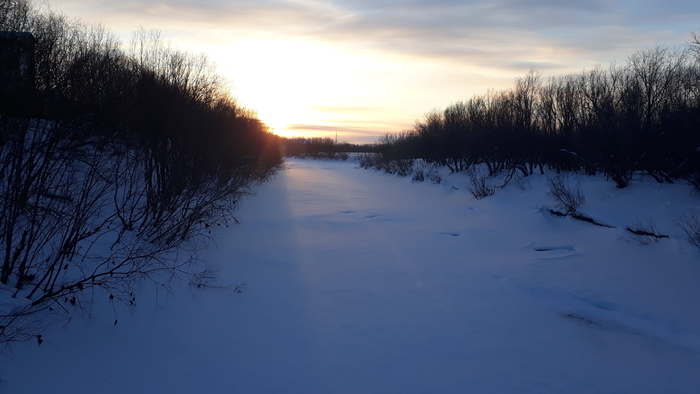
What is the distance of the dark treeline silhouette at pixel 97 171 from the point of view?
4.95 m

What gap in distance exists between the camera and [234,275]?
8.02m

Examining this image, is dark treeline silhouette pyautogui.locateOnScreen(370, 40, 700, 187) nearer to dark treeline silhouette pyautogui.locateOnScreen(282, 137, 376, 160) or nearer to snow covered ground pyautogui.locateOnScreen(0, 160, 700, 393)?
snow covered ground pyautogui.locateOnScreen(0, 160, 700, 393)

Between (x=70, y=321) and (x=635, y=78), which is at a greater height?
(x=635, y=78)

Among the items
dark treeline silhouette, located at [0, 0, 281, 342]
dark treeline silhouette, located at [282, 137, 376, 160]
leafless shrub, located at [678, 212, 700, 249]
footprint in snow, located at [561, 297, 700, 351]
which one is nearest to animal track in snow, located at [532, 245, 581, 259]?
leafless shrub, located at [678, 212, 700, 249]

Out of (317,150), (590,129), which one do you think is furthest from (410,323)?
(317,150)

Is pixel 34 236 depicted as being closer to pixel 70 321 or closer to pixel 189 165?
pixel 70 321

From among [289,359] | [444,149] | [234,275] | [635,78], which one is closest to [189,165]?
[234,275]

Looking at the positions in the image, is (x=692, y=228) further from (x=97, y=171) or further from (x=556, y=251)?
(x=97, y=171)

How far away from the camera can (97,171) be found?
5.25 meters

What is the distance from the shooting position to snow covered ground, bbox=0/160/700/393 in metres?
4.52

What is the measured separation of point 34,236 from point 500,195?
1837 cm

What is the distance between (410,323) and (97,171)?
15.1ft

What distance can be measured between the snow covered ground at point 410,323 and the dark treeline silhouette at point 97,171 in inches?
27.3

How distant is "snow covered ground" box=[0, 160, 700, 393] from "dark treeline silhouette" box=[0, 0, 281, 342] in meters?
0.69
